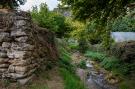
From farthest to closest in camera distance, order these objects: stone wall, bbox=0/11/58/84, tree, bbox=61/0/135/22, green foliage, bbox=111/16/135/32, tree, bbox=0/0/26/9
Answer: green foliage, bbox=111/16/135/32
tree, bbox=61/0/135/22
tree, bbox=0/0/26/9
stone wall, bbox=0/11/58/84

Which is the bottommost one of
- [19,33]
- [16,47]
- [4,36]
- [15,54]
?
[15,54]

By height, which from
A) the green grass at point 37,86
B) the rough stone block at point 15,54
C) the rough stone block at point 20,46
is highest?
the rough stone block at point 20,46

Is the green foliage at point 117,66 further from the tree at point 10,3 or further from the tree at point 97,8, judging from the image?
the tree at point 10,3

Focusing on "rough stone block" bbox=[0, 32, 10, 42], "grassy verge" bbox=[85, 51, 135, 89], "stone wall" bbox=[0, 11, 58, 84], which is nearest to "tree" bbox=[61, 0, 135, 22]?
"grassy verge" bbox=[85, 51, 135, 89]

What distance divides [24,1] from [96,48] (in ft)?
66.7

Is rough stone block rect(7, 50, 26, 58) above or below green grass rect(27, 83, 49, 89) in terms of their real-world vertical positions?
above

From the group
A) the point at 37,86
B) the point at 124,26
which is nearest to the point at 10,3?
the point at 37,86

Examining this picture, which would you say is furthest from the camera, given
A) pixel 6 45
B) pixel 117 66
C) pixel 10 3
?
pixel 117 66

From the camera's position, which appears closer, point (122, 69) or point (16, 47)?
point (16, 47)

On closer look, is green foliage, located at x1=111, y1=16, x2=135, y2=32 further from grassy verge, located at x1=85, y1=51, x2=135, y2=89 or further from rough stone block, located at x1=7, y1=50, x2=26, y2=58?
rough stone block, located at x1=7, y1=50, x2=26, y2=58

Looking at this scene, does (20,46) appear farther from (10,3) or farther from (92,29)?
(92,29)

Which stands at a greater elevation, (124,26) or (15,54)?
(124,26)

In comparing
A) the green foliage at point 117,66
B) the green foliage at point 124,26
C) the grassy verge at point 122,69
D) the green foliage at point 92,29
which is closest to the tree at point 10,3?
the green foliage at point 92,29

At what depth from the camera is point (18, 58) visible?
11.1m
